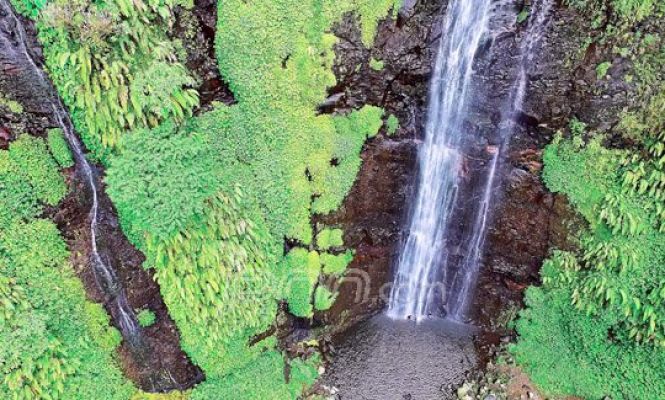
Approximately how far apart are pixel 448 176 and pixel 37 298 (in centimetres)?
1018

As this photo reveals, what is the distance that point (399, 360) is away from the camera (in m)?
13.2

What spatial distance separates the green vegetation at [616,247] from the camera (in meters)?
10.0

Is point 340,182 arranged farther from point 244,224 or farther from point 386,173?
point 244,224

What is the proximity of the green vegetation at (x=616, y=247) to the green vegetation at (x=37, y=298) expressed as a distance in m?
11.1

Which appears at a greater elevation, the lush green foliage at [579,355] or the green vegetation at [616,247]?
the green vegetation at [616,247]

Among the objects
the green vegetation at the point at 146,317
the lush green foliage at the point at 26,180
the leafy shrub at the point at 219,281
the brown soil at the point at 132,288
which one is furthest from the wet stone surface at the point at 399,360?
the lush green foliage at the point at 26,180

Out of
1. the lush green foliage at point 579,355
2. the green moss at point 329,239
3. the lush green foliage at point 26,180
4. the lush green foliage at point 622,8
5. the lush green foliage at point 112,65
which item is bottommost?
the lush green foliage at point 579,355

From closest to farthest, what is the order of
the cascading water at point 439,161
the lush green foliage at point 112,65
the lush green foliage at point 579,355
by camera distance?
the lush green foliage at point 112,65, the lush green foliage at point 579,355, the cascading water at point 439,161

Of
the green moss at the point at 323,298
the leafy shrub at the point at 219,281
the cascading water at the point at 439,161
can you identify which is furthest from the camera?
the green moss at the point at 323,298

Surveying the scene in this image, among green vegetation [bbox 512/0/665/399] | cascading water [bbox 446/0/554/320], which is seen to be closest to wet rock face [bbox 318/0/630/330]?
cascading water [bbox 446/0/554/320]

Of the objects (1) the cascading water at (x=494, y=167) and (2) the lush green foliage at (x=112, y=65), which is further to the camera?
(1) the cascading water at (x=494, y=167)

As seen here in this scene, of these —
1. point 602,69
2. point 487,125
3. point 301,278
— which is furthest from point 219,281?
point 602,69

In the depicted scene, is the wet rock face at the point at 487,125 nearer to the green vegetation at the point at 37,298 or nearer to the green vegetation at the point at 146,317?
the green vegetation at the point at 146,317

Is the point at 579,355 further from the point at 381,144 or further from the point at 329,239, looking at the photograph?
the point at 381,144
